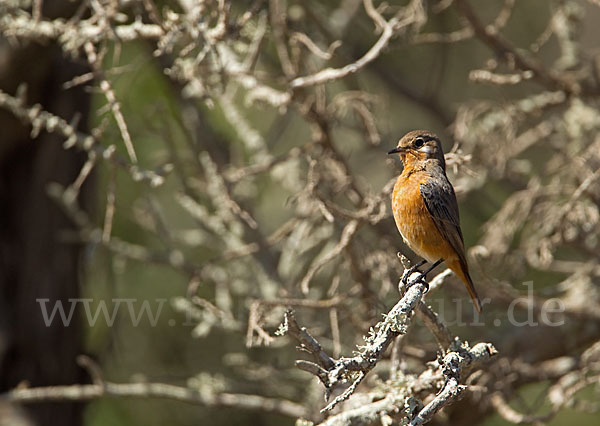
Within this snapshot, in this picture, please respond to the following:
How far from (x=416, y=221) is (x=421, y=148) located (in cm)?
41

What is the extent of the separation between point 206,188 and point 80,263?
1071 mm

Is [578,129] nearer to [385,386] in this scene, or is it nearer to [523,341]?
[523,341]

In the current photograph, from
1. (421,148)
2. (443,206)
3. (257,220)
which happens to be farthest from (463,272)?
(257,220)

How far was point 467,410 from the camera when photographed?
4500mm

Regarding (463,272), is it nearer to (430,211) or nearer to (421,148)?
A: (430,211)

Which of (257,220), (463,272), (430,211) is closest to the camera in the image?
(430,211)

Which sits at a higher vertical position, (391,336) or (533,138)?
(533,138)

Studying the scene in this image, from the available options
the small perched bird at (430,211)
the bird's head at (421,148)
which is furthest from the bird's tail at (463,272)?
the bird's head at (421,148)

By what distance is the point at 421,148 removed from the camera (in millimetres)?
3773

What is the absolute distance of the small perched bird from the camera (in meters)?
3.56

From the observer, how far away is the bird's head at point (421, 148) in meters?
3.74

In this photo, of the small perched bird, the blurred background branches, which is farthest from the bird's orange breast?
the blurred background branches

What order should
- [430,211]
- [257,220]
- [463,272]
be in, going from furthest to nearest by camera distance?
[257,220], [463,272], [430,211]

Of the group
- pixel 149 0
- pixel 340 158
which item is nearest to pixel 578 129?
pixel 340 158
